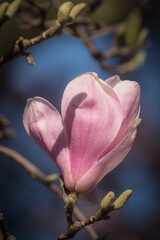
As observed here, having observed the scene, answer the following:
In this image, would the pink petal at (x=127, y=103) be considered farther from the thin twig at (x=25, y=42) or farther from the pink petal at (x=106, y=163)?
the thin twig at (x=25, y=42)

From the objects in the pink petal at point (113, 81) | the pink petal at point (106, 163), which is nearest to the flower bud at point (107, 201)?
the pink petal at point (106, 163)

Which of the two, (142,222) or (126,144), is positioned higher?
(126,144)

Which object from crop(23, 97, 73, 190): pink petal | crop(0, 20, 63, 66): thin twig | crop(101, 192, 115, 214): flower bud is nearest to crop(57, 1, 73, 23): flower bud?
crop(0, 20, 63, 66): thin twig

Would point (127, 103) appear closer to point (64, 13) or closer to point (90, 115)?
point (90, 115)

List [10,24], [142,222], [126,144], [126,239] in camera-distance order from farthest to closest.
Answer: [142,222], [126,239], [10,24], [126,144]

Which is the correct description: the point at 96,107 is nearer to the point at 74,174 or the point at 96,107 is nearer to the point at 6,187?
the point at 74,174

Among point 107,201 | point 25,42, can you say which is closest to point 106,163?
point 107,201

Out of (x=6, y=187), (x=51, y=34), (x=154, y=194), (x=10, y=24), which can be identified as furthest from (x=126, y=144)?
(x=154, y=194)
